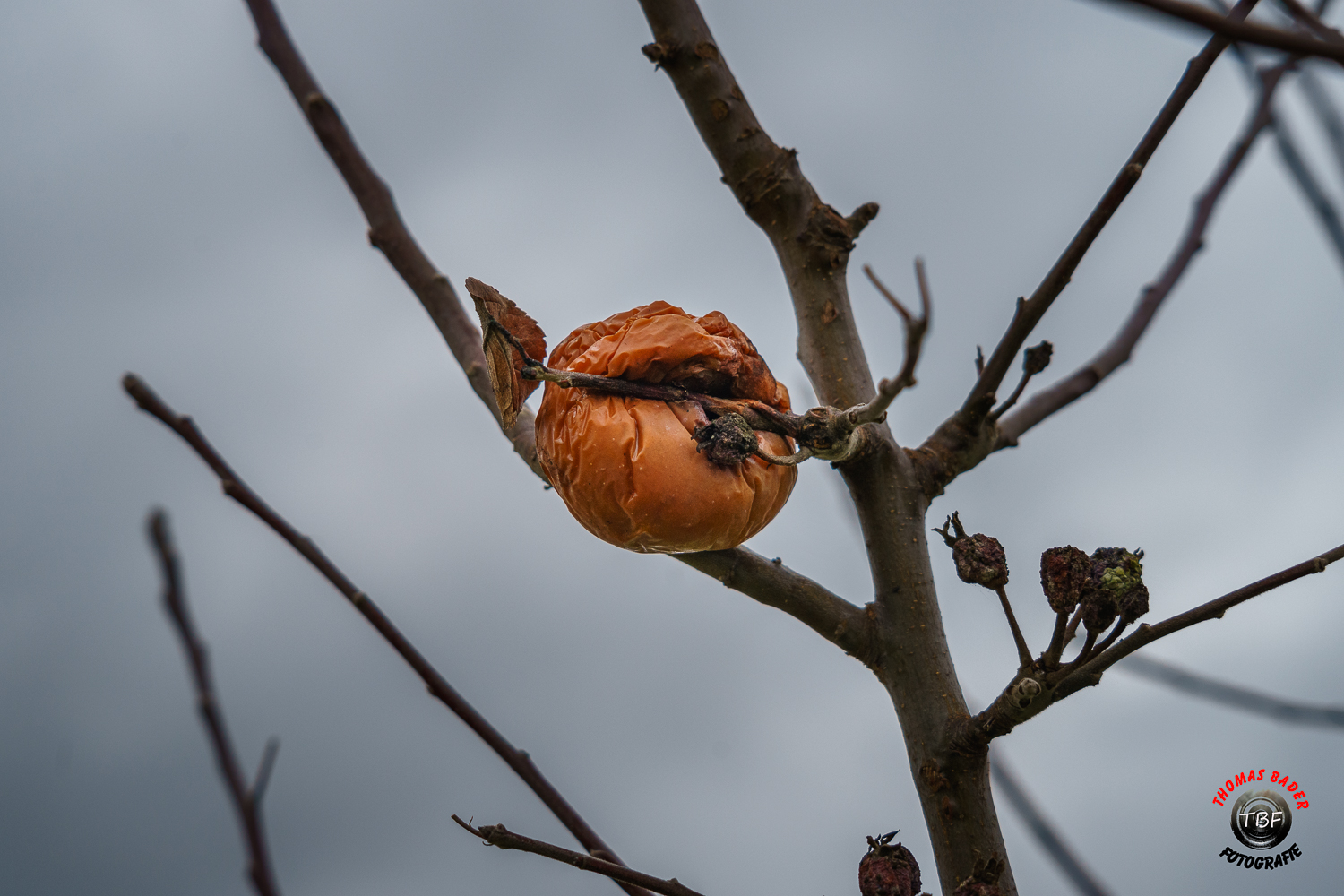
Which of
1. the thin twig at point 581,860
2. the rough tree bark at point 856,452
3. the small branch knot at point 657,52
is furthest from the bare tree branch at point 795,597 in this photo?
the small branch knot at point 657,52

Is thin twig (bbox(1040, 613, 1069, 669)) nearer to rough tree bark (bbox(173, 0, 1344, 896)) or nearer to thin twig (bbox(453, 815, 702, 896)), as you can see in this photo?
rough tree bark (bbox(173, 0, 1344, 896))

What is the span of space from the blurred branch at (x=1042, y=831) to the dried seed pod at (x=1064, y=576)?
32cm

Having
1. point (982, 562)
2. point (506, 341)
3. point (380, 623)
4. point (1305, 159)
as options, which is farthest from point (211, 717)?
point (1305, 159)

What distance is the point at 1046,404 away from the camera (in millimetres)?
1432

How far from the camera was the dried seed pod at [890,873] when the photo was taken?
0.82 meters

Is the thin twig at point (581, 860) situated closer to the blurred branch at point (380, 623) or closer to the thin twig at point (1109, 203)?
the blurred branch at point (380, 623)

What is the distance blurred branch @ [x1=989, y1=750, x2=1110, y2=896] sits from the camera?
89 centimetres

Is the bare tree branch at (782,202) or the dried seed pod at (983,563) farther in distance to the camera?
the bare tree branch at (782,202)

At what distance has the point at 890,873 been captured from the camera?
822 mm

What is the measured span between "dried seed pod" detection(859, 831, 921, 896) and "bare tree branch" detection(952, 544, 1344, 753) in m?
0.18

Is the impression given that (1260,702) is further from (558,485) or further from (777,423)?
(558,485)

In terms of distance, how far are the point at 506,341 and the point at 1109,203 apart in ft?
2.10

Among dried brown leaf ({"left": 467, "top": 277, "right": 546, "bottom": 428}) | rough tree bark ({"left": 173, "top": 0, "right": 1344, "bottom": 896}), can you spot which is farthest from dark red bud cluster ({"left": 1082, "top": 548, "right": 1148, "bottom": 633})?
dried brown leaf ({"left": 467, "top": 277, "right": 546, "bottom": 428})

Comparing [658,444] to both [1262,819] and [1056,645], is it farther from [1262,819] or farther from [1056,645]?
[1262,819]
